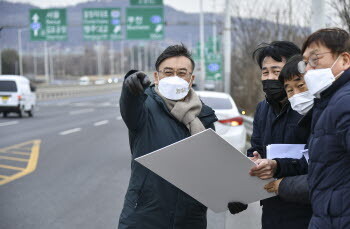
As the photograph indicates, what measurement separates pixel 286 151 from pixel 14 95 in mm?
24386

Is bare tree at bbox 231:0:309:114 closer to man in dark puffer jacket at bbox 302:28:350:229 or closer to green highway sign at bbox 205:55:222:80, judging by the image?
green highway sign at bbox 205:55:222:80

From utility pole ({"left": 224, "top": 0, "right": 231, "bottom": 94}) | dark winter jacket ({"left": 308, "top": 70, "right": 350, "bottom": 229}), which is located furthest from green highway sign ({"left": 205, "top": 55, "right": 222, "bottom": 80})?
dark winter jacket ({"left": 308, "top": 70, "right": 350, "bottom": 229})

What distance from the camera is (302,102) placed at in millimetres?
2893

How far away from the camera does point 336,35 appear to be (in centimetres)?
245

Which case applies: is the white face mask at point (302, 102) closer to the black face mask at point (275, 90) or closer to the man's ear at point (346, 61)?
the black face mask at point (275, 90)

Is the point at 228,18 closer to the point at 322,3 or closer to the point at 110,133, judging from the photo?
the point at 110,133

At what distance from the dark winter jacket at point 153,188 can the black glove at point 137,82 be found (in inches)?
6.7

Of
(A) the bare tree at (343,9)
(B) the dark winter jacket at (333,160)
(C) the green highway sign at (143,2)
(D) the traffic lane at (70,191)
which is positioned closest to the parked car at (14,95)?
(C) the green highway sign at (143,2)

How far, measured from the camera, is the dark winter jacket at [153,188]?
3.08m

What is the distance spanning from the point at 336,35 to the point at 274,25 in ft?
52.6

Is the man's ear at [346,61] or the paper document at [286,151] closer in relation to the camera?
the man's ear at [346,61]

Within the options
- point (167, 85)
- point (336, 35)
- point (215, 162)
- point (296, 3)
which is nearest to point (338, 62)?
point (336, 35)

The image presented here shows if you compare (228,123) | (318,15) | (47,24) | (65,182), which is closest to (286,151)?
(318,15)

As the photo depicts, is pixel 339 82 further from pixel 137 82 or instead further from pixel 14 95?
pixel 14 95
